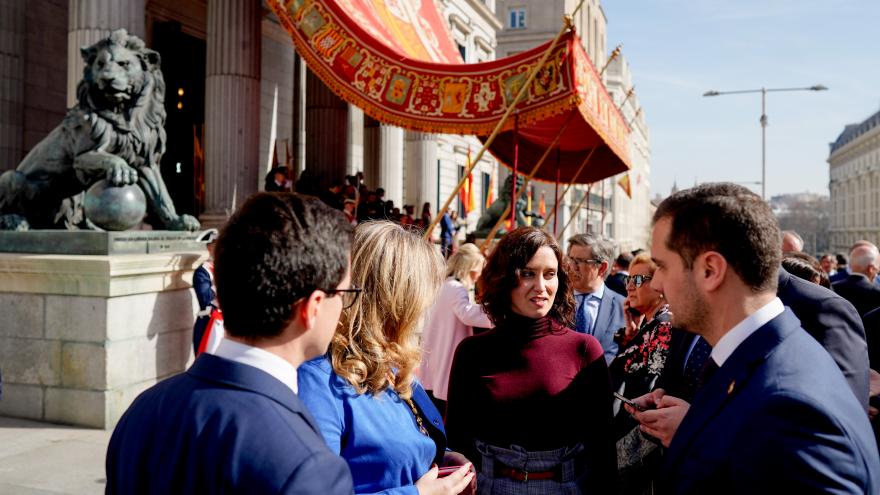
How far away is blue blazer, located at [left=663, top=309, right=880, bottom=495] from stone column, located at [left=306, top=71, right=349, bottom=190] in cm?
1562

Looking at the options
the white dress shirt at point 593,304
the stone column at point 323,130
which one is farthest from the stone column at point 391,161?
the white dress shirt at point 593,304

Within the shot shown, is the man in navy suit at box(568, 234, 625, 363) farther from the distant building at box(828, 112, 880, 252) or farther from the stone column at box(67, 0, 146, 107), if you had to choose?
the distant building at box(828, 112, 880, 252)

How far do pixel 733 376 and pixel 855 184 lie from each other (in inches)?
5880

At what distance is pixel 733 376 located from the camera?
1.65 meters

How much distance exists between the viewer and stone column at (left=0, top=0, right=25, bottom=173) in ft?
38.5

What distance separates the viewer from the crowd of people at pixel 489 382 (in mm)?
1311

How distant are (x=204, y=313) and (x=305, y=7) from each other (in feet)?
14.9

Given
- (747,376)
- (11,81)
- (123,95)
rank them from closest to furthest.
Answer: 1. (747,376)
2. (123,95)
3. (11,81)

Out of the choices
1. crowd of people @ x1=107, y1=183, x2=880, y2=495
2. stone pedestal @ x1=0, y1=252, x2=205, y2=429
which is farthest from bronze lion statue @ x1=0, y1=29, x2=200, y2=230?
crowd of people @ x1=107, y1=183, x2=880, y2=495

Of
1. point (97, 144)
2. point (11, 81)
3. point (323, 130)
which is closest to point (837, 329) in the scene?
point (97, 144)

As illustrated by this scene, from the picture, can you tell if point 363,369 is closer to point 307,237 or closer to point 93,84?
point 307,237

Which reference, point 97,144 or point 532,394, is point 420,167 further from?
point 532,394

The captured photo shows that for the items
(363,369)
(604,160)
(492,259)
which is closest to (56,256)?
(492,259)

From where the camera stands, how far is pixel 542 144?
11.7 m
